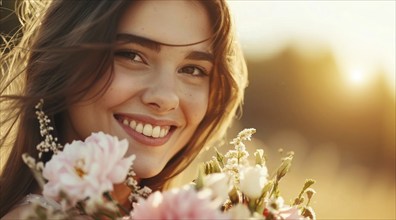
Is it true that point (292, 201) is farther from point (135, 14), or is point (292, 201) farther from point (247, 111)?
point (247, 111)

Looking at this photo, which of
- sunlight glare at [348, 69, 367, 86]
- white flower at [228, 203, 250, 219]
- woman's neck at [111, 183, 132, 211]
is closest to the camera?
white flower at [228, 203, 250, 219]

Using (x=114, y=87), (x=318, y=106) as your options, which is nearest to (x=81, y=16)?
(x=114, y=87)

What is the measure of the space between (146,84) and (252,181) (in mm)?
724

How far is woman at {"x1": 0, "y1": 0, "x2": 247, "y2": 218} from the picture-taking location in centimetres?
244

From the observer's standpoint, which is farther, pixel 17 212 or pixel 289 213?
pixel 17 212

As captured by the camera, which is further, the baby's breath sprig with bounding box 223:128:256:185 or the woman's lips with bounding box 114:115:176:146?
the woman's lips with bounding box 114:115:176:146

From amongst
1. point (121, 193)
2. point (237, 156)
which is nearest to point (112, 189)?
point (237, 156)

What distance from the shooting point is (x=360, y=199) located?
1138 centimetres

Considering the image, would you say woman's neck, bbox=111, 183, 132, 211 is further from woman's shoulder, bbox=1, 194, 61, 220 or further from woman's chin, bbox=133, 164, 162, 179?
woman's shoulder, bbox=1, 194, 61, 220

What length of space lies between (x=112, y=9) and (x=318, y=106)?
17164 millimetres

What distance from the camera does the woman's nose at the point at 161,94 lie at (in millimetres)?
2424

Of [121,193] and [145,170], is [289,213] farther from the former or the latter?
[121,193]

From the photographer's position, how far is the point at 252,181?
186 centimetres

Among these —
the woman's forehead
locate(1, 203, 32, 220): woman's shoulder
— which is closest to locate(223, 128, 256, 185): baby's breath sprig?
the woman's forehead
